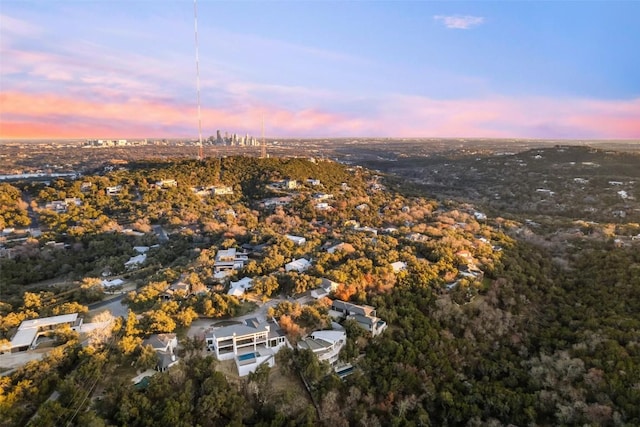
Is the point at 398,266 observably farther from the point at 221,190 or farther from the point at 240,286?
the point at 221,190

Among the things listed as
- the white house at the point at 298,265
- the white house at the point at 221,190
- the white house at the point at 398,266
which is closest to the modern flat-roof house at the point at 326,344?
the white house at the point at 298,265

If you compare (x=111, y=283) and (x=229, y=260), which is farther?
(x=229, y=260)

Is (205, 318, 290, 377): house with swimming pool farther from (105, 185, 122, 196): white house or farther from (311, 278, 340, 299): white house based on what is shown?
(105, 185, 122, 196): white house

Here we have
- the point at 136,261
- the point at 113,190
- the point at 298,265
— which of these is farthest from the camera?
the point at 113,190

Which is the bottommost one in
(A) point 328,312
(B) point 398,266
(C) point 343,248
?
(A) point 328,312

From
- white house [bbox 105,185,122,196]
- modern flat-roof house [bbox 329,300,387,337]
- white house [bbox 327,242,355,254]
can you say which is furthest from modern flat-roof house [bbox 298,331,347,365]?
white house [bbox 105,185,122,196]

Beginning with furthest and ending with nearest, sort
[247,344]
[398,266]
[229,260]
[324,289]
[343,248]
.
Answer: [343,248] → [229,260] → [398,266] → [324,289] → [247,344]

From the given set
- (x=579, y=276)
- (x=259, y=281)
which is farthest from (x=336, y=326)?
(x=579, y=276)

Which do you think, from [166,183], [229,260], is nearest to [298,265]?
[229,260]
